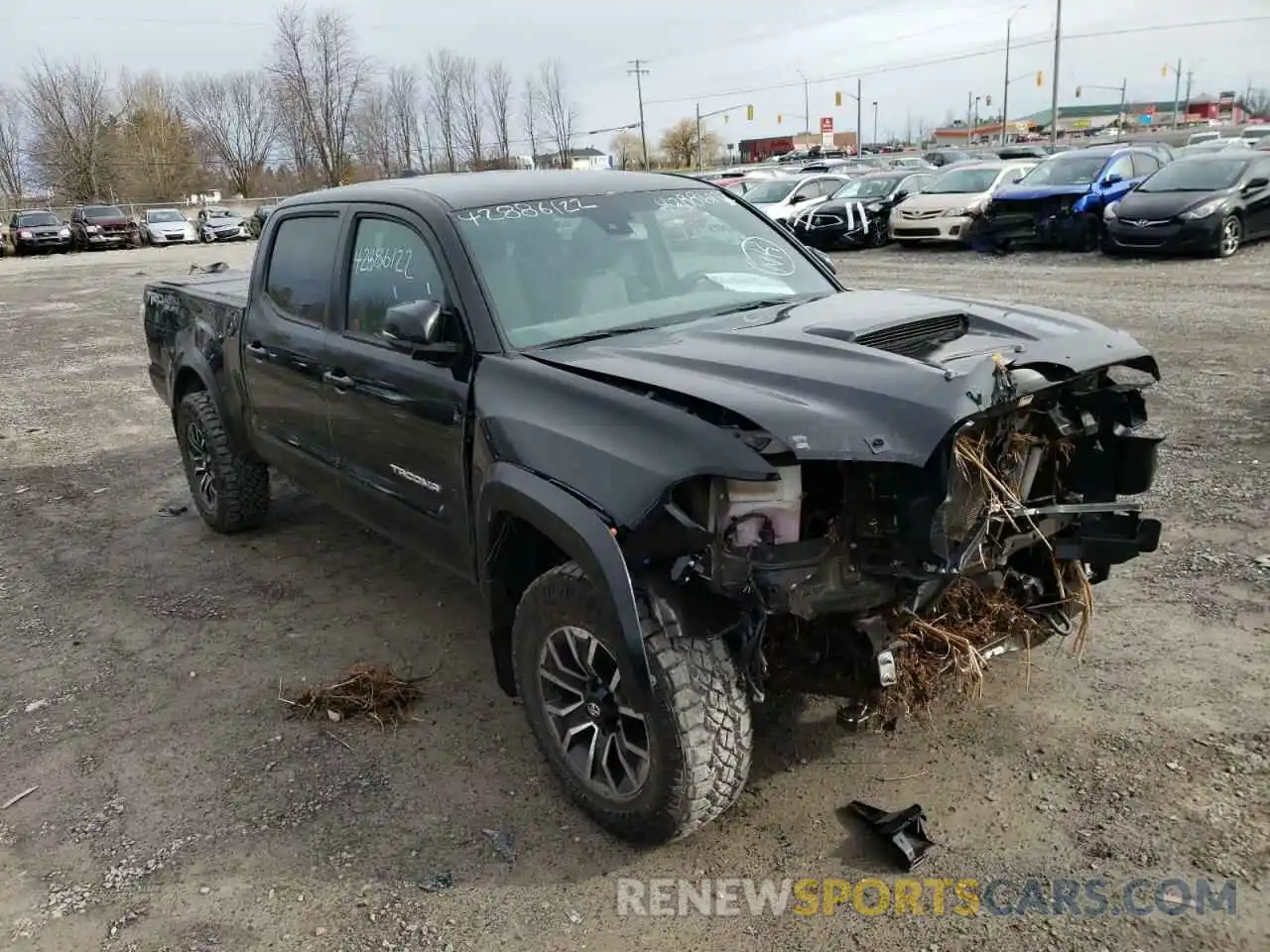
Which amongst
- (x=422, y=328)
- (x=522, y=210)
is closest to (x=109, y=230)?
(x=522, y=210)

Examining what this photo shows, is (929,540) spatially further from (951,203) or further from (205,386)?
(951,203)

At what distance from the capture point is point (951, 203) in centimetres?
1927

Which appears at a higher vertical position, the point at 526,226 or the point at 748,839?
the point at 526,226

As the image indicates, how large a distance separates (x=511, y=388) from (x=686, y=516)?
33.5 inches

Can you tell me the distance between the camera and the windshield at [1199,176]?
1518cm

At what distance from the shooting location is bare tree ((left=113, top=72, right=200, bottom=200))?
207 ft

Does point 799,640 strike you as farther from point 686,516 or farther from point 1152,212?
point 1152,212

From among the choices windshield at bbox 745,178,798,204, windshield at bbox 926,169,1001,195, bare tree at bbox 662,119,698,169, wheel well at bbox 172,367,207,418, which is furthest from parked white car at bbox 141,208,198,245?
bare tree at bbox 662,119,698,169

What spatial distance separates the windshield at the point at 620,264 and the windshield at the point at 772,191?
1929cm

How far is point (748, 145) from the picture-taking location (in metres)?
105

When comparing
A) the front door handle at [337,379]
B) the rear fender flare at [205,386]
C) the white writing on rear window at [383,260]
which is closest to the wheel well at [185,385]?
the rear fender flare at [205,386]

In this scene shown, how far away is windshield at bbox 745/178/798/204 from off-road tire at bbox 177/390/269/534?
60.9 ft

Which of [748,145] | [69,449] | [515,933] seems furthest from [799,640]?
[748,145]

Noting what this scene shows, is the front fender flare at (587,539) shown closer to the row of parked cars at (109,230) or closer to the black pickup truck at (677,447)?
the black pickup truck at (677,447)
